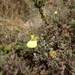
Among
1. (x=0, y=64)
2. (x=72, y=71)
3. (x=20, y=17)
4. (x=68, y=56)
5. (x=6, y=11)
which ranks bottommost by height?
(x=72, y=71)

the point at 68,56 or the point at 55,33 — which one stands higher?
the point at 55,33

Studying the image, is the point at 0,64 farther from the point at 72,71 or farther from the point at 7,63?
the point at 72,71

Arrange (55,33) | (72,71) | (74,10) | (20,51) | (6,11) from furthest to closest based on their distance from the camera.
→ (6,11) < (74,10) < (55,33) < (20,51) < (72,71)

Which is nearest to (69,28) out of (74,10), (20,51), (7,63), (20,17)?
(74,10)

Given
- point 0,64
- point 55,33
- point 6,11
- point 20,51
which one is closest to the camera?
point 0,64

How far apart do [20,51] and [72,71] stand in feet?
1.86

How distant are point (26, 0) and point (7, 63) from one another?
1.70 m

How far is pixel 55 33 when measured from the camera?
152cm

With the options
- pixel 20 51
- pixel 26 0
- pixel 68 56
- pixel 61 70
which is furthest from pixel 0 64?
pixel 26 0

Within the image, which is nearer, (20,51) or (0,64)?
(0,64)

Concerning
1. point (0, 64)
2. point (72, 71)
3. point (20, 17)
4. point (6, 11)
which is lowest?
point (72, 71)

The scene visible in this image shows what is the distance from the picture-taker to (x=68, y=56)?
1.30 metres

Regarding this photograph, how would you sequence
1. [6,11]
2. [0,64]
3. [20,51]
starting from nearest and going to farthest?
[0,64] → [20,51] → [6,11]

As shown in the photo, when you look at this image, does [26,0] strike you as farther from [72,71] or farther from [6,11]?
[72,71]
